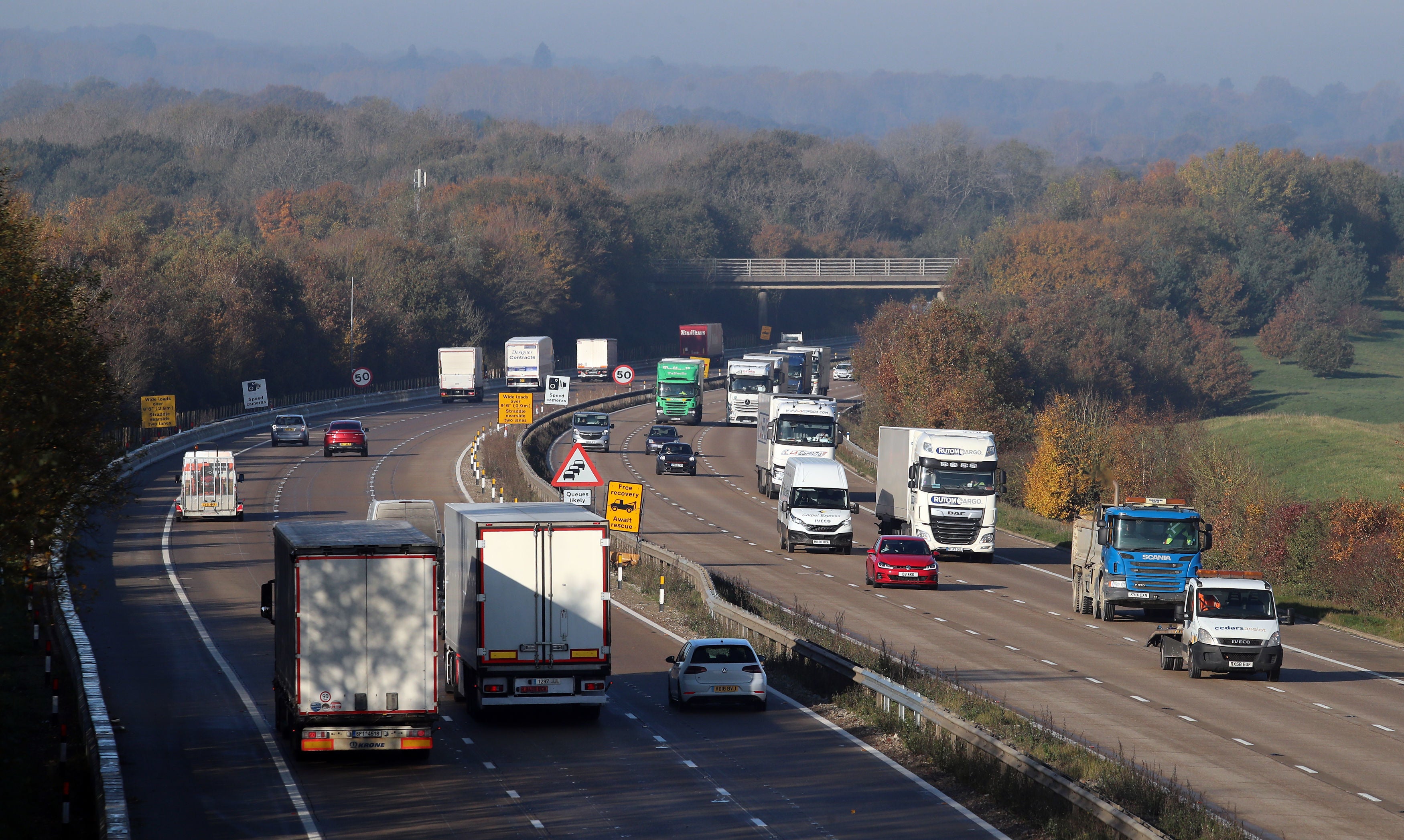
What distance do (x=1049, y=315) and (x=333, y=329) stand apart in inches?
2106

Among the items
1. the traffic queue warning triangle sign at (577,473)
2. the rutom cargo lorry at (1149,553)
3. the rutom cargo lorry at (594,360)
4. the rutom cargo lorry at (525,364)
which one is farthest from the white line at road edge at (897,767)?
the rutom cargo lorry at (594,360)

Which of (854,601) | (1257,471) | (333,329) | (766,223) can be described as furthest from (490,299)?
(854,601)

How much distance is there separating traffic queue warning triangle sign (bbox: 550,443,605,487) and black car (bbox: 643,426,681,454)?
36.5 meters

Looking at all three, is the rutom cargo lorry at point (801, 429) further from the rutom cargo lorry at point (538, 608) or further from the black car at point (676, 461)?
the rutom cargo lorry at point (538, 608)

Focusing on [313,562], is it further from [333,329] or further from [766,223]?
[766,223]

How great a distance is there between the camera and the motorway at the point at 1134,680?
1839 centimetres

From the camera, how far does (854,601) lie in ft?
118

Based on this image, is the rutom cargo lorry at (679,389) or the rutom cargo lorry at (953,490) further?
the rutom cargo lorry at (679,389)

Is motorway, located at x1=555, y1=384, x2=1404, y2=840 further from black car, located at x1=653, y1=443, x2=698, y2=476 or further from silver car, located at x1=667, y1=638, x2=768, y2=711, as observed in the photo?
black car, located at x1=653, y1=443, x2=698, y2=476

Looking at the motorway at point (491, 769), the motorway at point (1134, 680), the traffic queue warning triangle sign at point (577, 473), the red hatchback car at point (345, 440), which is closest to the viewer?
the motorway at point (491, 769)

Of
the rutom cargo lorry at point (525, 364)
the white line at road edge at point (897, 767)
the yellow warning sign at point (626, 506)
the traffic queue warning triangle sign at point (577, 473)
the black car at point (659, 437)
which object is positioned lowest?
the white line at road edge at point (897, 767)

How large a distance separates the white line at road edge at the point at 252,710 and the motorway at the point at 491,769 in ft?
0.14

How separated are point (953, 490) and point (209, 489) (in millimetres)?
23346

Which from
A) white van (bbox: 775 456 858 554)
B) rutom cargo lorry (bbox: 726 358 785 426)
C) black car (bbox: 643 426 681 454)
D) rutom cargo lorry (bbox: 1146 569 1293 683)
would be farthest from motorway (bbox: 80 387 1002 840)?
rutom cargo lorry (bbox: 726 358 785 426)
